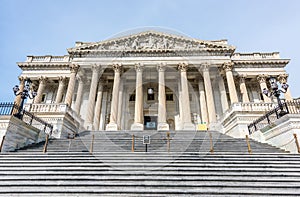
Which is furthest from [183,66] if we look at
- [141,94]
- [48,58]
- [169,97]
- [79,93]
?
[48,58]

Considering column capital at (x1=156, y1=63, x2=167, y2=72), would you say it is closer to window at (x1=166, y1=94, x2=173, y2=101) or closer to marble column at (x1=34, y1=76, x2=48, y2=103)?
window at (x1=166, y1=94, x2=173, y2=101)

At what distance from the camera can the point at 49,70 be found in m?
25.6

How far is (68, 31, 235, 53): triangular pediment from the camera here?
22.8 metres

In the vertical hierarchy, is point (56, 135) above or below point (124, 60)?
below

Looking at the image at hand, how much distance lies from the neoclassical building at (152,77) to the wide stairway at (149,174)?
11.0m

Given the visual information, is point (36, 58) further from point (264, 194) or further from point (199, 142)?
point (264, 194)

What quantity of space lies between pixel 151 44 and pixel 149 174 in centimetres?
1990

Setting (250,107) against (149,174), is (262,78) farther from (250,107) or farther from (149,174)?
(149,174)

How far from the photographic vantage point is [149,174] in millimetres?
Answer: 6078

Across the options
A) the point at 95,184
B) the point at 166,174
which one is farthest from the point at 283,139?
the point at 95,184

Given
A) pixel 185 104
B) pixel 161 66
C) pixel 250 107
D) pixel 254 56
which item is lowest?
pixel 250 107

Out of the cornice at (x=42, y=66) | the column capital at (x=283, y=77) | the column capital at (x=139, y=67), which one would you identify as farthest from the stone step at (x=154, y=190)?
the column capital at (x=283, y=77)

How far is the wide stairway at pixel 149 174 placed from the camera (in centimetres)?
522

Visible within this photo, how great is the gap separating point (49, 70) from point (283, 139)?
27188mm
